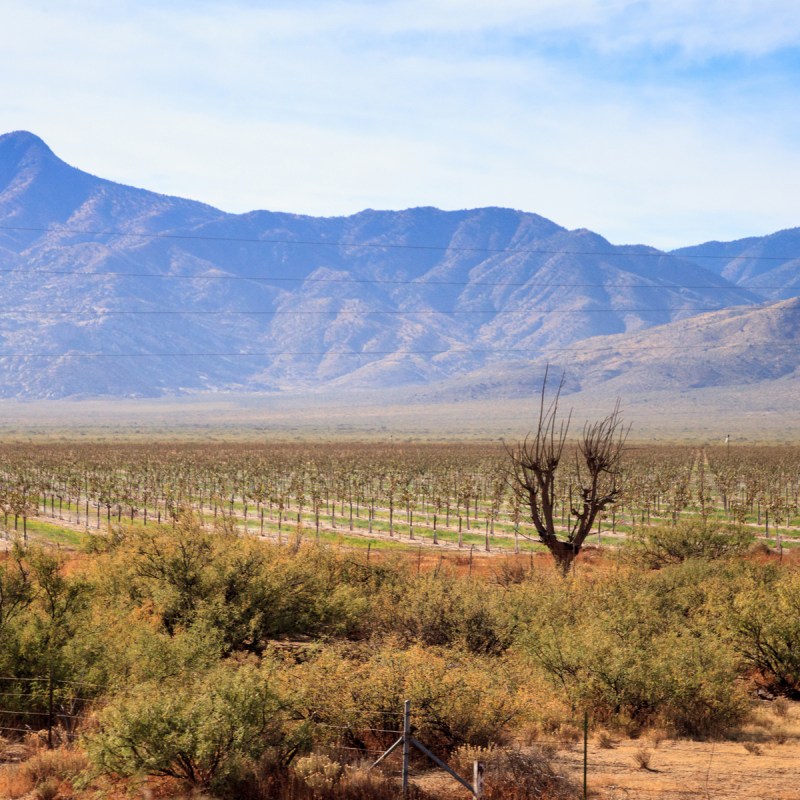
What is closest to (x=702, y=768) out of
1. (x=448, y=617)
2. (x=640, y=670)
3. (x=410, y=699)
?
(x=640, y=670)

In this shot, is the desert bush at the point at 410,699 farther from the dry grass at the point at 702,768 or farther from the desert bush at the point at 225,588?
the desert bush at the point at 225,588

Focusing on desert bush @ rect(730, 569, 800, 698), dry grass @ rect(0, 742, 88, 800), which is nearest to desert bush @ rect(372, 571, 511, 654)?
desert bush @ rect(730, 569, 800, 698)

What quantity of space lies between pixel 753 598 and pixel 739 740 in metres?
5.51

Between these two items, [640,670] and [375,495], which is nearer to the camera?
[640,670]

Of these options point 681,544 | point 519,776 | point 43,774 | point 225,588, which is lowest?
point 43,774

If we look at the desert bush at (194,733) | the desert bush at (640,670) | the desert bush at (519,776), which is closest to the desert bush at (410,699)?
the desert bush at (194,733)

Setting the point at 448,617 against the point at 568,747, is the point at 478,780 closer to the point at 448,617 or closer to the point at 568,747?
the point at 568,747

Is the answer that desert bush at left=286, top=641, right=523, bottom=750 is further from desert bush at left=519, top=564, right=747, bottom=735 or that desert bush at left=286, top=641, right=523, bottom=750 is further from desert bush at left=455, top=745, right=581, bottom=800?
desert bush at left=519, top=564, right=747, bottom=735

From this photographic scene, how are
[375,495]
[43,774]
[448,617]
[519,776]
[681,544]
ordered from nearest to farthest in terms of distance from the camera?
[519,776]
[43,774]
[448,617]
[681,544]
[375,495]

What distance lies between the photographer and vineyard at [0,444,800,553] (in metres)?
54.6

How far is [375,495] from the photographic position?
246 feet

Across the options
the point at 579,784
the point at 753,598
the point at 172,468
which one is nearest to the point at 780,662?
the point at 753,598

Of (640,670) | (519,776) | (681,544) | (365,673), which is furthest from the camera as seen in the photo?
(681,544)

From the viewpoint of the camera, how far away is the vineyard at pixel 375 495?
54562mm
